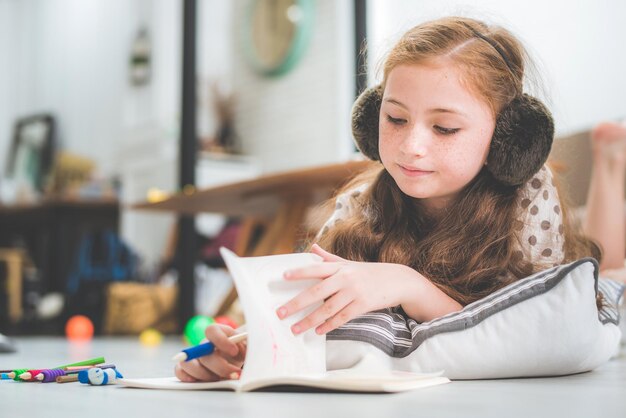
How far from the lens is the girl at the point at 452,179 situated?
107cm

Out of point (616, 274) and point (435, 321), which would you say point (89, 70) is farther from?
point (435, 321)

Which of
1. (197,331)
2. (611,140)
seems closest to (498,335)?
(611,140)

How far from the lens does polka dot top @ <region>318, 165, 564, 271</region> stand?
3.84 ft

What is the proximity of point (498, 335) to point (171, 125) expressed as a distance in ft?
14.8

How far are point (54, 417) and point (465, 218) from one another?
0.70 metres

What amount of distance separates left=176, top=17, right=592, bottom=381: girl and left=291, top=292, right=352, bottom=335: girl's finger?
3.7 inches

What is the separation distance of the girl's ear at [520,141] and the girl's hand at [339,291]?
A: 10.9 inches

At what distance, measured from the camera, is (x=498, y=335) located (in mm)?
982

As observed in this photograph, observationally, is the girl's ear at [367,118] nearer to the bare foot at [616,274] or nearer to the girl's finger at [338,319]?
the girl's finger at [338,319]

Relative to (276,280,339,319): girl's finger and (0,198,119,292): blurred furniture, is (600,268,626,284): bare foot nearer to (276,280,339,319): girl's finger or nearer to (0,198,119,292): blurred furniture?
(276,280,339,319): girl's finger

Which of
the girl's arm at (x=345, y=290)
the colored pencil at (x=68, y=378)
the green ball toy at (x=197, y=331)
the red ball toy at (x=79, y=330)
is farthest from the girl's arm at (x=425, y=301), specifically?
the red ball toy at (x=79, y=330)

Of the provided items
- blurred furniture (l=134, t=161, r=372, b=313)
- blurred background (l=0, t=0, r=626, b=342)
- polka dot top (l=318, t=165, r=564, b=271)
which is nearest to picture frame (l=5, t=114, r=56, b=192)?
blurred background (l=0, t=0, r=626, b=342)

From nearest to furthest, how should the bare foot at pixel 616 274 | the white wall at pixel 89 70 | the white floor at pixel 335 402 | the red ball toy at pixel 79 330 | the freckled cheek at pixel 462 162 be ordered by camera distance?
the white floor at pixel 335 402 < the freckled cheek at pixel 462 162 < the bare foot at pixel 616 274 < the red ball toy at pixel 79 330 < the white wall at pixel 89 70

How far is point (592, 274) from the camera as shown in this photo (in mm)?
1025
